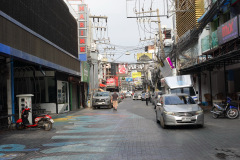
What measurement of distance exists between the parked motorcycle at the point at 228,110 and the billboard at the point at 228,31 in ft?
13.9

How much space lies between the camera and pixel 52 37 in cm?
2050

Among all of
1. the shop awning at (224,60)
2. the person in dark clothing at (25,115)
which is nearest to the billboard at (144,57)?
the shop awning at (224,60)

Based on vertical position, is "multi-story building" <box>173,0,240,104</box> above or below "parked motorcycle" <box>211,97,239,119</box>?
above

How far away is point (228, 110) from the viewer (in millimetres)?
14875

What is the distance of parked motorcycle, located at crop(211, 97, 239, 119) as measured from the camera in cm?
1475

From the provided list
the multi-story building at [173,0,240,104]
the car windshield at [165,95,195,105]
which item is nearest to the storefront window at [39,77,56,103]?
the multi-story building at [173,0,240,104]

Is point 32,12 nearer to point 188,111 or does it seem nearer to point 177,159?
point 188,111

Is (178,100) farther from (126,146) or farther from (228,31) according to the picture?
(228,31)

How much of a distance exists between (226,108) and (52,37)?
13153 millimetres

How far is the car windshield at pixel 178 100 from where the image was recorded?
12.9 metres

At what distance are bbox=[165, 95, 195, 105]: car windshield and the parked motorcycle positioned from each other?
3.06 meters

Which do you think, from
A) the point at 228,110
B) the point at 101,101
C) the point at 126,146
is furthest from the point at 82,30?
the point at 126,146

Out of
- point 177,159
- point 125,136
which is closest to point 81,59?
point 125,136

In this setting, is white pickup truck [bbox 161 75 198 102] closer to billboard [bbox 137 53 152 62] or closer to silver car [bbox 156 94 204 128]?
silver car [bbox 156 94 204 128]
